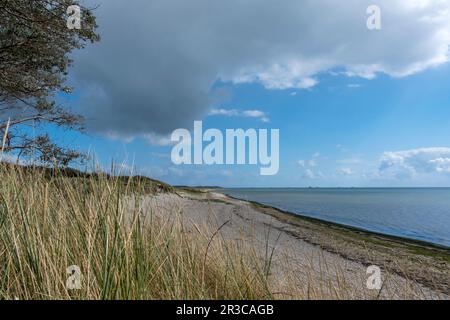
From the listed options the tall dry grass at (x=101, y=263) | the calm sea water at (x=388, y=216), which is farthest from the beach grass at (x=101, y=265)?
the calm sea water at (x=388, y=216)

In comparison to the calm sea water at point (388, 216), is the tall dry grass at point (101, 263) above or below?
above

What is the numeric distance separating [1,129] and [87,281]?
7622 millimetres

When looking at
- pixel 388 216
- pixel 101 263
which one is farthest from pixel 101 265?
pixel 388 216

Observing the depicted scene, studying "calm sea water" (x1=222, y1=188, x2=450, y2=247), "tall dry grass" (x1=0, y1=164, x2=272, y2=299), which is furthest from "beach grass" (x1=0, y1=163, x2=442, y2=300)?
"calm sea water" (x1=222, y1=188, x2=450, y2=247)

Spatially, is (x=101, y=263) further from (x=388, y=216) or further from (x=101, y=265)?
(x=388, y=216)

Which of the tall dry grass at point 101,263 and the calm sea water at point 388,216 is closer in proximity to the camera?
the tall dry grass at point 101,263

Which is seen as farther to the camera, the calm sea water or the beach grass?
Answer: the calm sea water

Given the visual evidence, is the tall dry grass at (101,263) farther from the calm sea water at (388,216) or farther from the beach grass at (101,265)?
the calm sea water at (388,216)

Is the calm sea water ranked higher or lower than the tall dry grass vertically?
lower

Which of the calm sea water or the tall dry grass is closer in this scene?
the tall dry grass

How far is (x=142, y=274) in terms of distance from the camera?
2801 millimetres

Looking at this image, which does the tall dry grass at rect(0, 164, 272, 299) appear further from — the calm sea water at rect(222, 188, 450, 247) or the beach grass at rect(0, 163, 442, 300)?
the calm sea water at rect(222, 188, 450, 247)
